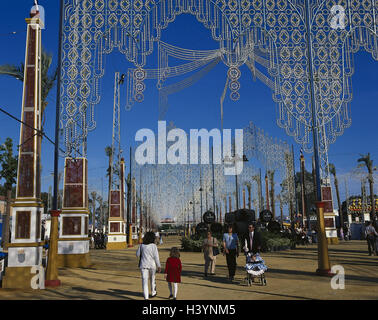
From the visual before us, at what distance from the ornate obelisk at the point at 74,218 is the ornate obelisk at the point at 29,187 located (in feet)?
19.1

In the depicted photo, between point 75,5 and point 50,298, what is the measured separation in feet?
41.2

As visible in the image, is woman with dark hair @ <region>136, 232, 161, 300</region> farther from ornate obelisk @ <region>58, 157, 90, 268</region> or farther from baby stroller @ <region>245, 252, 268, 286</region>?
ornate obelisk @ <region>58, 157, 90, 268</region>

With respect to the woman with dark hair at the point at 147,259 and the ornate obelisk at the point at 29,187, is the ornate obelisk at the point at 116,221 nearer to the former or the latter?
the ornate obelisk at the point at 29,187

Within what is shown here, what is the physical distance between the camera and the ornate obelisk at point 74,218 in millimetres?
17438

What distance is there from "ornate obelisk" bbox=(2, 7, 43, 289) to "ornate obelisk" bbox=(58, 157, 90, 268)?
5825 millimetres

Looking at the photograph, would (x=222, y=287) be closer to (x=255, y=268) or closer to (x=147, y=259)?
(x=255, y=268)

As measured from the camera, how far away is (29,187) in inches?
464

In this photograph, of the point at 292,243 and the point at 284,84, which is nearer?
the point at 284,84

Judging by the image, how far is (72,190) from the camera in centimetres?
1816

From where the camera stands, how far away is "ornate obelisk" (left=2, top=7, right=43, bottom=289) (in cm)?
1128

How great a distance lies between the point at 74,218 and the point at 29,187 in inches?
249

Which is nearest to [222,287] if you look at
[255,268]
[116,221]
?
[255,268]

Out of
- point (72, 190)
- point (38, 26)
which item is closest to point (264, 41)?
point (38, 26)
